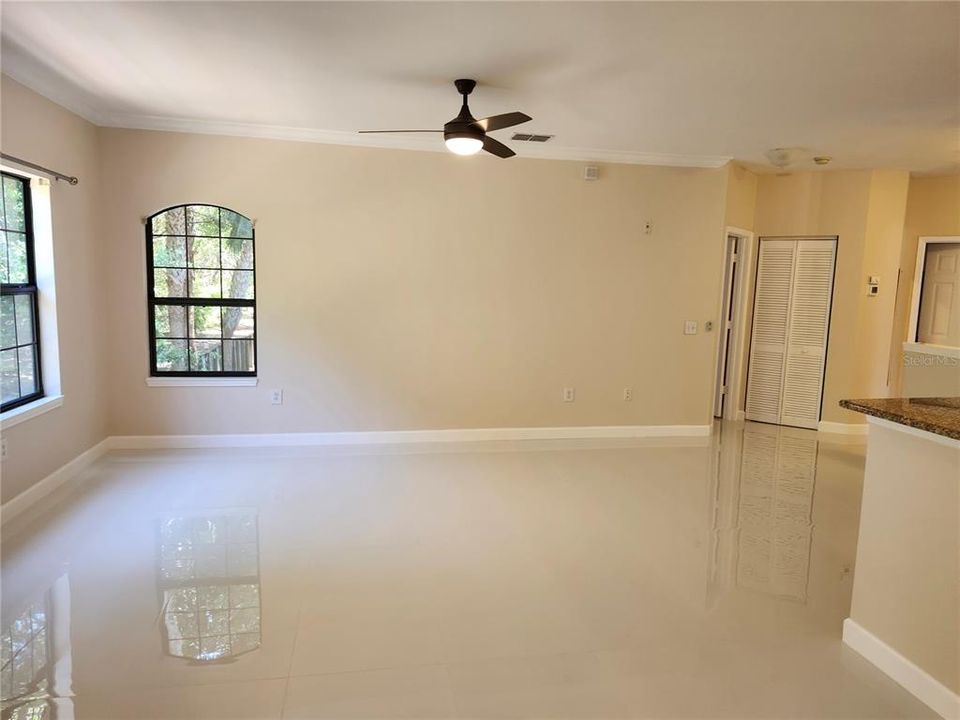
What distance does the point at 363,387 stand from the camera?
16.7ft

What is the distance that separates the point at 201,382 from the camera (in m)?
4.82

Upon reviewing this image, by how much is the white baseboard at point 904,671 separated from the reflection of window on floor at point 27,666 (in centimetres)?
297

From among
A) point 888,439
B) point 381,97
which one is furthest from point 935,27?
point 381,97

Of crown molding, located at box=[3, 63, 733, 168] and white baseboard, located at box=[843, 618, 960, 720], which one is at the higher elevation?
crown molding, located at box=[3, 63, 733, 168]

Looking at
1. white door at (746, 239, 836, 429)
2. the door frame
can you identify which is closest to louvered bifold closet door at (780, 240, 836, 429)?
white door at (746, 239, 836, 429)

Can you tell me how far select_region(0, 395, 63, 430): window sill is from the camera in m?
3.35

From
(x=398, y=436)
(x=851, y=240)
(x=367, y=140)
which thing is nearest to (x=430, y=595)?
(x=398, y=436)

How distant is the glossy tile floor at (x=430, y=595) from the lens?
2096 mm

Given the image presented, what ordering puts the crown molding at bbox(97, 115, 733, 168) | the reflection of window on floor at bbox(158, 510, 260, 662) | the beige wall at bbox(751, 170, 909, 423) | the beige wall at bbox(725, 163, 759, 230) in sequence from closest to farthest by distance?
the reflection of window on floor at bbox(158, 510, 260, 662) < the crown molding at bbox(97, 115, 733, 168) < the beige wall at bbox(725, 163, 759, 230) < the beige wall at bbox(751, 170, 909, 423)

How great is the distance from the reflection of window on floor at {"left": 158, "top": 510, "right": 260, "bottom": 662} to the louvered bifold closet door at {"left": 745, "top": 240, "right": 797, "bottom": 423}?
5.15 m

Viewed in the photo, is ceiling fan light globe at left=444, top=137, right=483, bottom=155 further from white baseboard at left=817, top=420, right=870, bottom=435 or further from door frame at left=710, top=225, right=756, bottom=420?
white baseboard at left=817, top=420, right=870, bottom=435

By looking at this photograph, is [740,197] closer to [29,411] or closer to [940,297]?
[940,297]

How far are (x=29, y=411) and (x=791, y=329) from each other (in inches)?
254

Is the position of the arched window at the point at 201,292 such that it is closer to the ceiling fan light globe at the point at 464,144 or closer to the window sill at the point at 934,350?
the ceiling fan light globe at the point at 464,144
